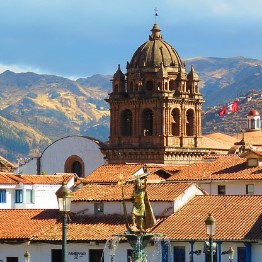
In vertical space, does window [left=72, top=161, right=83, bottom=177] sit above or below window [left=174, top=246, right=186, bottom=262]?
above

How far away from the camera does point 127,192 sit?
72.4 meters

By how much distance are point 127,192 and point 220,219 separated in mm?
6893

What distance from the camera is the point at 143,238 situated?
40688mm

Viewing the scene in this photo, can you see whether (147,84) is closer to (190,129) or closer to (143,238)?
(190,129)

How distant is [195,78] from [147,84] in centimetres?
509

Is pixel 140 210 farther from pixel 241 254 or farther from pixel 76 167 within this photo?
pixel 76 167

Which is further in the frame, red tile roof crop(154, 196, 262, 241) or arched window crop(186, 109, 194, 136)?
arched window crop(186, 109, 194, 136)

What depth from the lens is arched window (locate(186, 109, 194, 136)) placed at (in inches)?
4819

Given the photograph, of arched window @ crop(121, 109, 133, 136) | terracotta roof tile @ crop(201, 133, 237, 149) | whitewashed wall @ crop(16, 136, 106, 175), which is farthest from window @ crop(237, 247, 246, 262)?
whitewashed wall @ crop(16, 136, 106, 175)

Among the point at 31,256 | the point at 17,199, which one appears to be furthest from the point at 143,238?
the point at 17,199

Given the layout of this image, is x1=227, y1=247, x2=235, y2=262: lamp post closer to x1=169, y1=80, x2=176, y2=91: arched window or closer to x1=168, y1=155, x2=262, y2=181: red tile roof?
x1=168, y1=155, x2=262, y2=181: red tile roof

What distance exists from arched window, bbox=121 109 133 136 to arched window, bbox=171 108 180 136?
3.72 meters

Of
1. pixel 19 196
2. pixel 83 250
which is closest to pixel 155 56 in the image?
pixel 19 196

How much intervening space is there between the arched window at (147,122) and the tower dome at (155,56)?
12.9 feet
